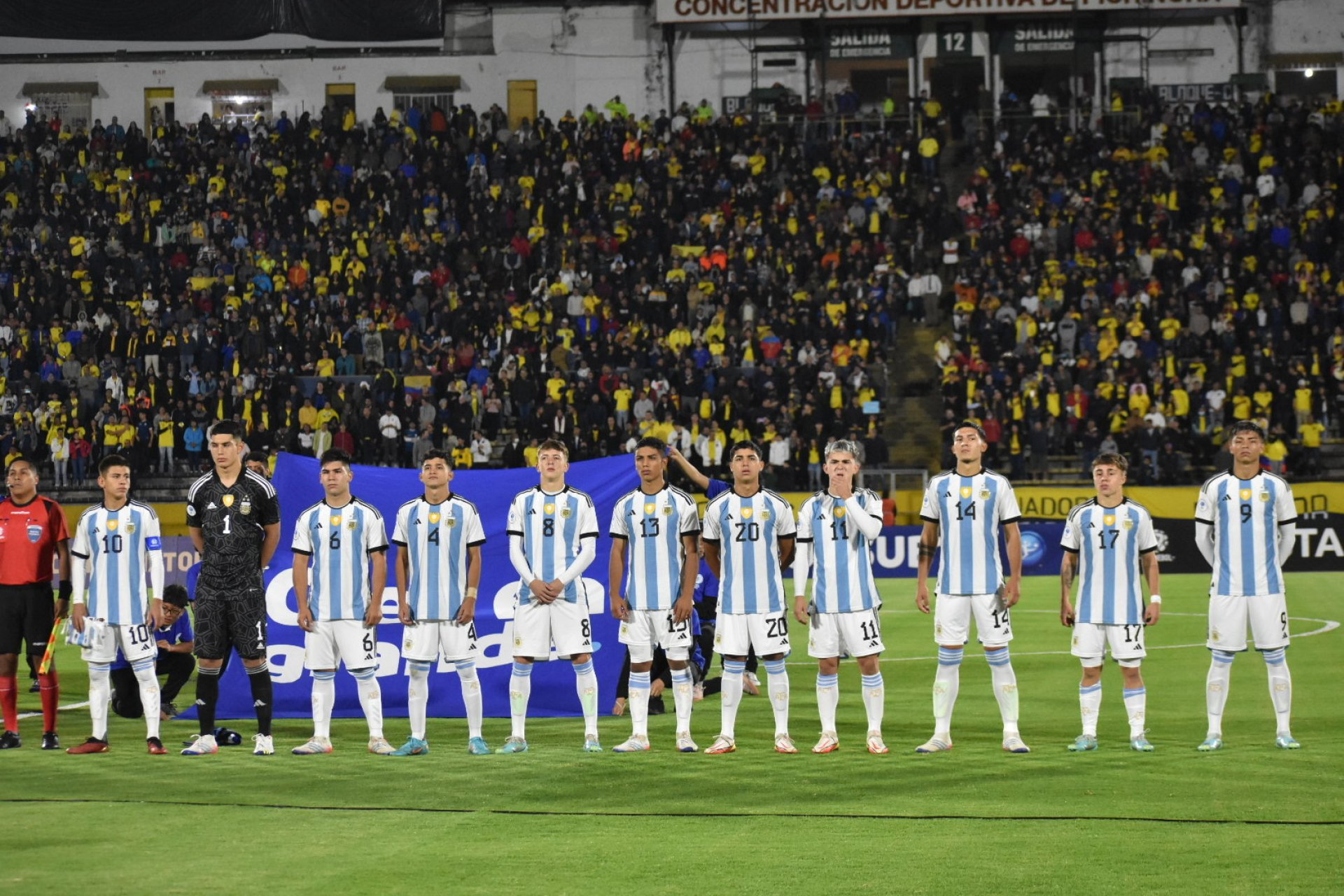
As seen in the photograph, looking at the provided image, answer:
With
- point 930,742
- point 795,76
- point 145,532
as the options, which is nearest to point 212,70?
point 795,76

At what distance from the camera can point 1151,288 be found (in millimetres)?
34750

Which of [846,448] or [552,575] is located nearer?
[846,448]

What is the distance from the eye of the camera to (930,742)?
1128cm

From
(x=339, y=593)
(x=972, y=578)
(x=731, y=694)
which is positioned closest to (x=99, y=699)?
(x=339, y=593)

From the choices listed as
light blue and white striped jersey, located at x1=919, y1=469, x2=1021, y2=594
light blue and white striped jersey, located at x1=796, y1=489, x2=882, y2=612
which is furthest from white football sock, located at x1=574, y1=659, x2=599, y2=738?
light blue and white striped jersey, located at x1=919, y1=469, x2=1021, y2=594

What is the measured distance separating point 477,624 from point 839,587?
3848mm

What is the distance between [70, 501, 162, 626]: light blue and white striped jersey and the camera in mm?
11789

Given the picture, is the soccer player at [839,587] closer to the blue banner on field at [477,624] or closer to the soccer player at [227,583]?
the blue banner on field at [477,624]

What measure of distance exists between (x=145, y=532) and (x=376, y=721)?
2324 millimetres

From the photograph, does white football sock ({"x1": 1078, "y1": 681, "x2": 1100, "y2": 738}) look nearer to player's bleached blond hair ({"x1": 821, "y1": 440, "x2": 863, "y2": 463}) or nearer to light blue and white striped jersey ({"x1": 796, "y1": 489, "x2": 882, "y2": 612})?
light blue and white striped jersey ({"x1": 796, "y1": 489, "x2": 882, "y2": 612})

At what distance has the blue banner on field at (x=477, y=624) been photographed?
13680 mm

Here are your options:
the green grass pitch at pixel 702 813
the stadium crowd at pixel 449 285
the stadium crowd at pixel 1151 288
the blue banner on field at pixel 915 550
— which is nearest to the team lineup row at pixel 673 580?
the green grass pitch at pixel 702 813

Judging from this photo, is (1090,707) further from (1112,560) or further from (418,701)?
(418,701)

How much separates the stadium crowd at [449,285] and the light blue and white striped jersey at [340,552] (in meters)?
18.9
